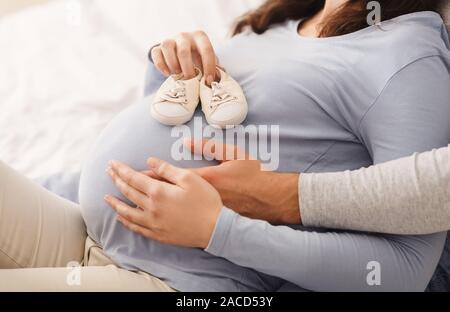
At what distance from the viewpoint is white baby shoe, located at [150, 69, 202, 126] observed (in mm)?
921

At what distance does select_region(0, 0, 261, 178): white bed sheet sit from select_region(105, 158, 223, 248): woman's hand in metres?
0.39

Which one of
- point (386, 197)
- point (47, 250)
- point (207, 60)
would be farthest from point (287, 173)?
point (47, 250)

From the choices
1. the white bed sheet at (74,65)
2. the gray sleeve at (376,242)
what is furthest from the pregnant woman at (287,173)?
the white bed sheet at (74,65)

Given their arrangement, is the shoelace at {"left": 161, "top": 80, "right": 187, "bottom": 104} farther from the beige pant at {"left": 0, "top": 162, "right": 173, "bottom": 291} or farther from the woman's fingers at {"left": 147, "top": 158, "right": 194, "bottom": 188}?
the beige pant at {"left": 0, "top": 162, "right": 173, "bottom": 291}

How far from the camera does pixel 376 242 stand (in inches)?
32.1

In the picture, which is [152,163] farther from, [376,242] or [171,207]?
[376,242]

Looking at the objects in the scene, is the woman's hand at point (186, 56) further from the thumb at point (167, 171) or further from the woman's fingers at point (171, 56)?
the thumb at point (167, 171)

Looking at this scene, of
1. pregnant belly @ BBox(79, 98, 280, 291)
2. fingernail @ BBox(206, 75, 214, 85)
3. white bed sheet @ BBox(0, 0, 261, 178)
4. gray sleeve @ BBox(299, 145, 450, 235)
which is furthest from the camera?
white bed sheet @ BBox(0, 0, 261, 178)

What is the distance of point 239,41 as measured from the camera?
1.15 metres

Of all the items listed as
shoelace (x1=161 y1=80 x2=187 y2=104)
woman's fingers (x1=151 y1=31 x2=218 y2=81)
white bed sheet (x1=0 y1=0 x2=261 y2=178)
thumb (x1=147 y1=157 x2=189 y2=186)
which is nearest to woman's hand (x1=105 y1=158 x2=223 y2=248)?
thumb (x1=147 y1=157 x2=189 y2=186)

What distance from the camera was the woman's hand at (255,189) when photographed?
84 cm

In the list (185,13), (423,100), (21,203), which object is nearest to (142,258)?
(21,203)
